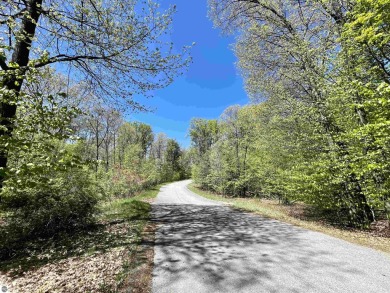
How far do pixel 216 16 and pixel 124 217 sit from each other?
→ 11.0 metres

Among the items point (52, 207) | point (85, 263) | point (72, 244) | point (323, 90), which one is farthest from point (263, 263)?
point (323, 90)

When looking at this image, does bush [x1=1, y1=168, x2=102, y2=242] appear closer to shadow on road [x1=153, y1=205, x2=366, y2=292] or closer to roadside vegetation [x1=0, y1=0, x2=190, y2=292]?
roadside vegetation [x1=0, y1=0, x2=190, y2=292]

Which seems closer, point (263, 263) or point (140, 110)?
point (263, 263)

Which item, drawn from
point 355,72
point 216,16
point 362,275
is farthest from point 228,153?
point 362,275

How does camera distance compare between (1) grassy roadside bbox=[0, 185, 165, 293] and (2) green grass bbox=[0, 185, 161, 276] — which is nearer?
(1) grassy roadside bbox=[0, 185, 165, 293]

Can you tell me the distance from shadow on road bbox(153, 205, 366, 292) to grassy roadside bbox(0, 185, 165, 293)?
46 cm

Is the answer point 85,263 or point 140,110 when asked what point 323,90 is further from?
point 85,263

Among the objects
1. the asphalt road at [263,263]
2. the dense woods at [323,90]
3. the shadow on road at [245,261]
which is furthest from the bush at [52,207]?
the dense woods at [323,90]

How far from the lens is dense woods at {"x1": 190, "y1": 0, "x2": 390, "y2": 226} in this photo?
712 centimetres

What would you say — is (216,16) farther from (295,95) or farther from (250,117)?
(250,117)

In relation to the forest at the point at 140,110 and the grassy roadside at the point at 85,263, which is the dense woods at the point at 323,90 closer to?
the forest at the point at 140,110

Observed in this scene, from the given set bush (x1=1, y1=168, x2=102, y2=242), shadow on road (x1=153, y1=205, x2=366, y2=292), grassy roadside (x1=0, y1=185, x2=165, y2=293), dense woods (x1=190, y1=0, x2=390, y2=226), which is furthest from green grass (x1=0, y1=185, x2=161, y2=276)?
dense woods (x1=190, y1=0, x2=390, y2=226)

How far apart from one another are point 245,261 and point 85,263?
139 inches

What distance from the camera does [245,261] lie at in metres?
4.64
